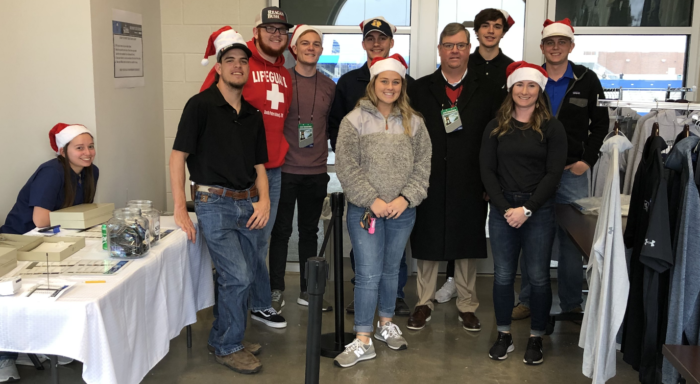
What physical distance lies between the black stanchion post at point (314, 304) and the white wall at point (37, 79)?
188 centimetres

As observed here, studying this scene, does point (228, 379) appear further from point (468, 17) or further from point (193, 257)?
point (468, 17)

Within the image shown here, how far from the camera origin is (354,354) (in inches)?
120

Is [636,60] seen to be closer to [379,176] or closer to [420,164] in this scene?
[420,164]

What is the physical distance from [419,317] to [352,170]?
1.09 m

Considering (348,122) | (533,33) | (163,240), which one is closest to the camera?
(163,240)

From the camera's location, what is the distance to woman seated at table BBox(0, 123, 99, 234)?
2871 mm

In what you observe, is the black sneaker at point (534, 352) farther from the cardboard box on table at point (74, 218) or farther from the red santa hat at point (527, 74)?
the cardboard box on table at point (74, 218)

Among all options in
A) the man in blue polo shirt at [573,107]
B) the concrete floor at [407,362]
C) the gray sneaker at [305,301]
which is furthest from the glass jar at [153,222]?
the man in blue polo shirt at [573,107]

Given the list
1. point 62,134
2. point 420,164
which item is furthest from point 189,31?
point 420,164

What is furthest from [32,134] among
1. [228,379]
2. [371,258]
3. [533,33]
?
[533,33]

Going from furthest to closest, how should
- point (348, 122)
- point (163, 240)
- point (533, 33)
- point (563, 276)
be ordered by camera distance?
point (533, 33), point (563, 276), point (348, 122), point (163, 240)

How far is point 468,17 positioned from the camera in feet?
14.3

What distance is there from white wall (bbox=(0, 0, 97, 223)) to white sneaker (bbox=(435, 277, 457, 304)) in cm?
229

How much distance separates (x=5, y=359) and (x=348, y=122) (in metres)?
1.87
